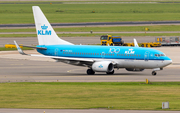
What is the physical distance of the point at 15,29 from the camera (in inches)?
5285

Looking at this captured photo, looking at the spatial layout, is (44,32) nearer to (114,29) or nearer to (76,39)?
(76,39)

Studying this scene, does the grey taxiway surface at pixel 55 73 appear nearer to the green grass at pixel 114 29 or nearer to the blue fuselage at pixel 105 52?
the blue fuselage at pixel 105 52

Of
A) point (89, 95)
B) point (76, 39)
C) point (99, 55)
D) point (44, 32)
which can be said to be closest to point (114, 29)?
point (76, 39)

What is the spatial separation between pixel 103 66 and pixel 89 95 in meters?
16.3

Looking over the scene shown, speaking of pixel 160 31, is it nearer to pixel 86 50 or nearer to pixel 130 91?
pixel 86 50

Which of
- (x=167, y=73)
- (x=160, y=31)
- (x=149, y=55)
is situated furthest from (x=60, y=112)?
(x=160, y=31)

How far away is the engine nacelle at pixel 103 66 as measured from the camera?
49172 millimetres

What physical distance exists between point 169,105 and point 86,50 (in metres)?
25.6

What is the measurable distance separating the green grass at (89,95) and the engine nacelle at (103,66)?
825 cm

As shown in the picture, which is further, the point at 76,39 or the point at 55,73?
the point at 76,39

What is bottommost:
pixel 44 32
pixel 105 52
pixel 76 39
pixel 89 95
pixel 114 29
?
pixel 89 95

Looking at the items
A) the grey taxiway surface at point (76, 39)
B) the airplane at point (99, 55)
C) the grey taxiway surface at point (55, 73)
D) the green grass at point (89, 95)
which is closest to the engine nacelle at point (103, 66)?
the airplane at point (99, 55)

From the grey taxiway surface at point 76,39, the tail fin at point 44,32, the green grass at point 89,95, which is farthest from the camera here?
the grey taxiway surface at point 76,39

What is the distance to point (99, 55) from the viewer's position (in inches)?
2015
